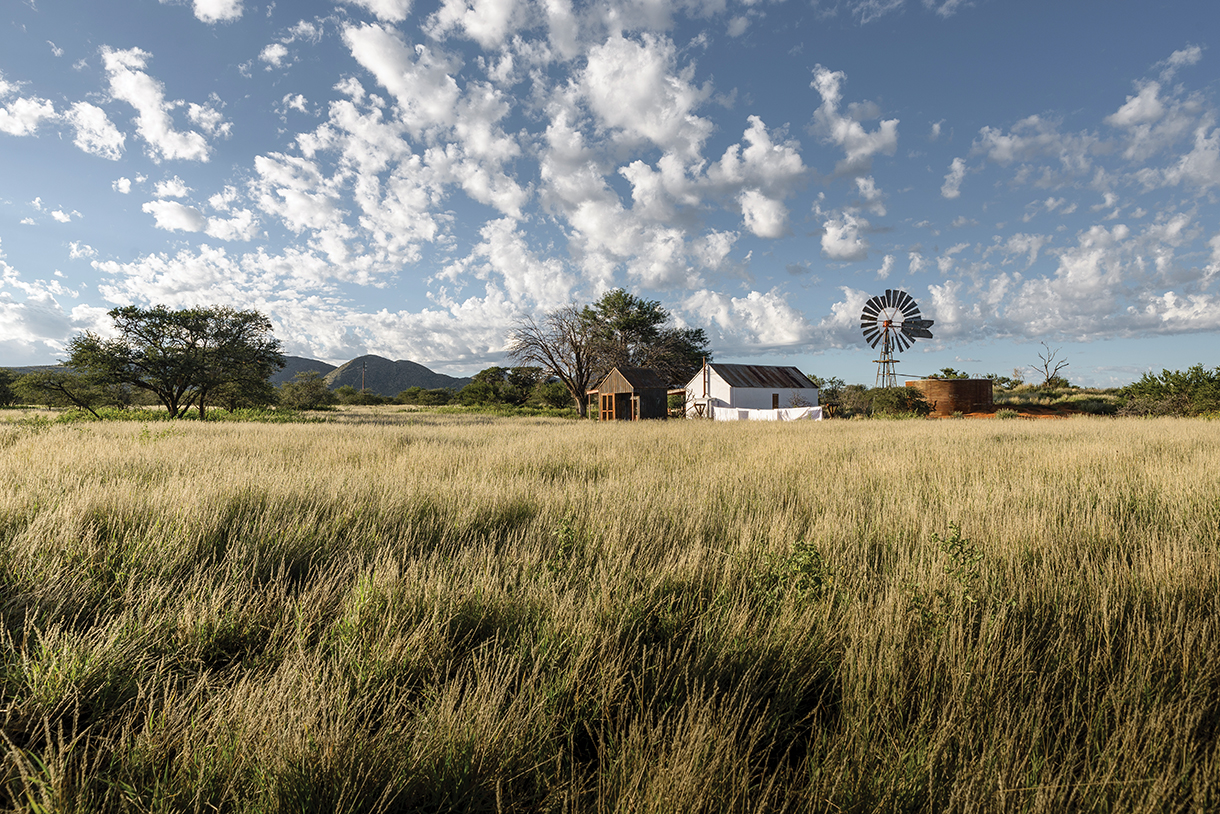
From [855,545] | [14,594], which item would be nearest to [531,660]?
[855,545]

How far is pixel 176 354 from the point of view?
83.3 ft

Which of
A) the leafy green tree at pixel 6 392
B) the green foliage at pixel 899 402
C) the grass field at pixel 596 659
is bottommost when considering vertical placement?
the grass field at pixel 596 659

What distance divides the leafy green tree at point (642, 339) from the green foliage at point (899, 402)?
66.6ft

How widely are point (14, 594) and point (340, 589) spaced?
6.09 ft

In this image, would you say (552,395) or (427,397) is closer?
(552,395)

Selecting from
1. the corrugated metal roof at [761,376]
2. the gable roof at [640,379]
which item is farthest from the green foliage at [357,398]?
the corrugated metal roof at [761,376]

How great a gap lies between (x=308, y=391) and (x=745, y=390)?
152 feet

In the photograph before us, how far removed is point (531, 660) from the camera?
2.42 meters

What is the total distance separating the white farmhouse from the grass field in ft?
111

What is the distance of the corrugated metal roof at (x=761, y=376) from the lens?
40.7 meters

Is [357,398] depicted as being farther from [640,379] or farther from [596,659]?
[596,659]

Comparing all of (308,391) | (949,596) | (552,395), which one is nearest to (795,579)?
(949,596)

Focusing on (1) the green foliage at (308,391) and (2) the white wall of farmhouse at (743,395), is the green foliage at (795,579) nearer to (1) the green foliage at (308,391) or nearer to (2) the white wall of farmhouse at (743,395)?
(2) the white wall of farmhouse at (743,395)

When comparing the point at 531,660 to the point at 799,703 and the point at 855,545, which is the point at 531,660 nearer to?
the point at 799,703
